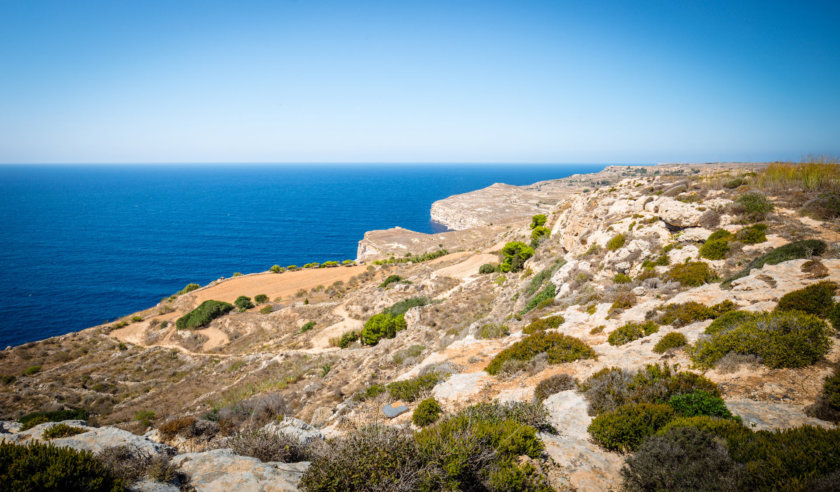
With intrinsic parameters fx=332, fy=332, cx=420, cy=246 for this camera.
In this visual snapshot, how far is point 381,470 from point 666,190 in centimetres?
2287

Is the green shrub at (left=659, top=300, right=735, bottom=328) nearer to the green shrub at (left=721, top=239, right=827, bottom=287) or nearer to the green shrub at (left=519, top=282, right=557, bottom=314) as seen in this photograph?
the green shrub at (left=721, top=239, right=827, bottom=287)

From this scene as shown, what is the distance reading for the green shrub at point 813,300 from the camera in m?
7.76

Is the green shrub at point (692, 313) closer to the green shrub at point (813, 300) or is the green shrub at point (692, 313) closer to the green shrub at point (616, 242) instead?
the green shrub at point (813, 300)

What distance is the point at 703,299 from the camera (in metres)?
10.5

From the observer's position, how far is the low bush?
6570 millimetres

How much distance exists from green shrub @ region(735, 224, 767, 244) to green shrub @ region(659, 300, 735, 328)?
551 cm

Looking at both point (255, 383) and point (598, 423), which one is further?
point (255, 383)

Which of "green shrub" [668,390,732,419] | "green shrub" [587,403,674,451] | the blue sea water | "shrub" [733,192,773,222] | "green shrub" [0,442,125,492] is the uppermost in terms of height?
"shrub" [733,192,773,222]

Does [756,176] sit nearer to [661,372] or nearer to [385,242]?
[661,372]

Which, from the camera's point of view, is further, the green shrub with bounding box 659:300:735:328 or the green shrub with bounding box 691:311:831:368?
the green shrub with bounding box 659:300:735:328

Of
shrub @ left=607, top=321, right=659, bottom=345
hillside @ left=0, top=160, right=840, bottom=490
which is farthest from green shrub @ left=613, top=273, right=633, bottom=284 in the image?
shrub @ left=607, top=321, right=659, bottom=345

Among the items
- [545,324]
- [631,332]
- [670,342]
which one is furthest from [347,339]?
[670,342]

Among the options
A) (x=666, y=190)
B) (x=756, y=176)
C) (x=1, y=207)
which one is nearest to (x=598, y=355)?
(x=666, y=190)

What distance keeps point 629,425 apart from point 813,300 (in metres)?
6.44
